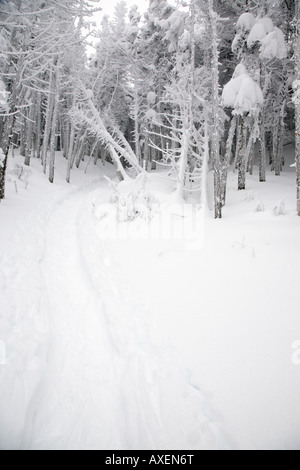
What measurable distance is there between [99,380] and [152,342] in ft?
2.76

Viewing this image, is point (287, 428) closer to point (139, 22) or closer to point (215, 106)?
point (215, 106)

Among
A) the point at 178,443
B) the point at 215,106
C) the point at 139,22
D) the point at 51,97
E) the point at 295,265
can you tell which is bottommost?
the point at 178,443

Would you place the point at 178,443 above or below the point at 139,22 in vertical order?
below

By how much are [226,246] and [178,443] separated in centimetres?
428

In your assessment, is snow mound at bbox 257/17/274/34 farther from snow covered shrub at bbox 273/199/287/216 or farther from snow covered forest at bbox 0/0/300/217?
snow covered shrub at bbox 273/199/287/216

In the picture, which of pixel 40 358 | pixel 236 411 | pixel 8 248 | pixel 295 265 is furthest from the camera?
pixel 8 248

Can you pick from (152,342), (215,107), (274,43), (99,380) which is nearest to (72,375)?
(99,380)

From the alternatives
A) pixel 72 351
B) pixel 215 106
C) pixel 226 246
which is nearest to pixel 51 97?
pixel 215 106

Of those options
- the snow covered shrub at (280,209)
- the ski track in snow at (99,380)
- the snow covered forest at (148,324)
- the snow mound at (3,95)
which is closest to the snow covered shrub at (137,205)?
the snow covered forest at (148,324)

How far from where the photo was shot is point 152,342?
3.19m

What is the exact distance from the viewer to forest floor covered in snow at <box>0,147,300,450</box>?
2.18 meters

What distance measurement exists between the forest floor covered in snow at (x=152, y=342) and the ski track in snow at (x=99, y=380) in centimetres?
1

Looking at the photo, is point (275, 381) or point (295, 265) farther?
point (295, 265)

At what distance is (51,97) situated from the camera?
17.5 metres
